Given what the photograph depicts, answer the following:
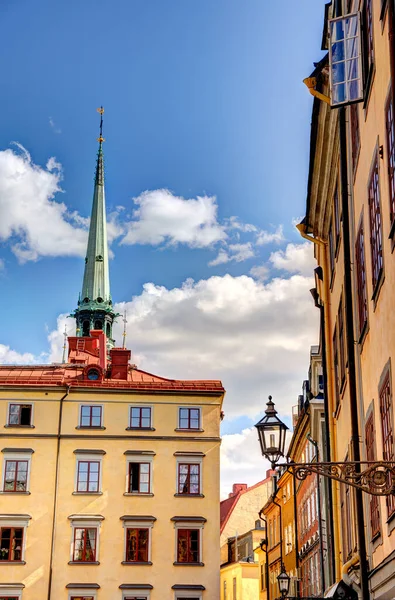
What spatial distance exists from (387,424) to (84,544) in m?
37.8

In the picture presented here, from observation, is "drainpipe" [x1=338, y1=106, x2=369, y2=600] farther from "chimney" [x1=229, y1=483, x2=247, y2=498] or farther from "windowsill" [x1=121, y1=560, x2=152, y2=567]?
"chimney" [x1=229, y1=483, x2=247, y2=498]

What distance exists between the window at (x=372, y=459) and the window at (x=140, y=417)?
36576 millimetres

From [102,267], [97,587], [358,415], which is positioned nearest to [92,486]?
[97,587]

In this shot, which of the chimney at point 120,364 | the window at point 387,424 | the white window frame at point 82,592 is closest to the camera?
the window at point 387,424

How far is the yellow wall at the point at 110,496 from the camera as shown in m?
45.8

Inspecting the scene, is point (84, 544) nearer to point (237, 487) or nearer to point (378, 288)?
point (378, 288)

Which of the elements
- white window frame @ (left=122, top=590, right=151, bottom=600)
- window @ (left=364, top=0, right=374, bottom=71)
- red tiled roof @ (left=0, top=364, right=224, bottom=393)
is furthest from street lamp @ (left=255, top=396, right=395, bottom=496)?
red tiled roof @ (left=0, top=364, right=224, bottom=393)

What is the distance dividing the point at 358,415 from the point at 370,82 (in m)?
5.22

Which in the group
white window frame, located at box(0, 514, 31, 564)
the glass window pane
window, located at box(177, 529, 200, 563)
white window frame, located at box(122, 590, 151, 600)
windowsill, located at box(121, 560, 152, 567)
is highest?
the glass window pane

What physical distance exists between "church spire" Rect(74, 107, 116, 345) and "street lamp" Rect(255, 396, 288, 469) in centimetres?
8531

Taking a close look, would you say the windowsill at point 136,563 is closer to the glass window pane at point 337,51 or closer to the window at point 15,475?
the window at point 15,475

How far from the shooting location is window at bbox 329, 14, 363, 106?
1310cm

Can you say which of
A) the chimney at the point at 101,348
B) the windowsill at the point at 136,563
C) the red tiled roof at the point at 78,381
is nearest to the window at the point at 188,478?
the windowsill at the point at 136,563

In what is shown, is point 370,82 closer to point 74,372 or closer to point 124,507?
point 124,507
